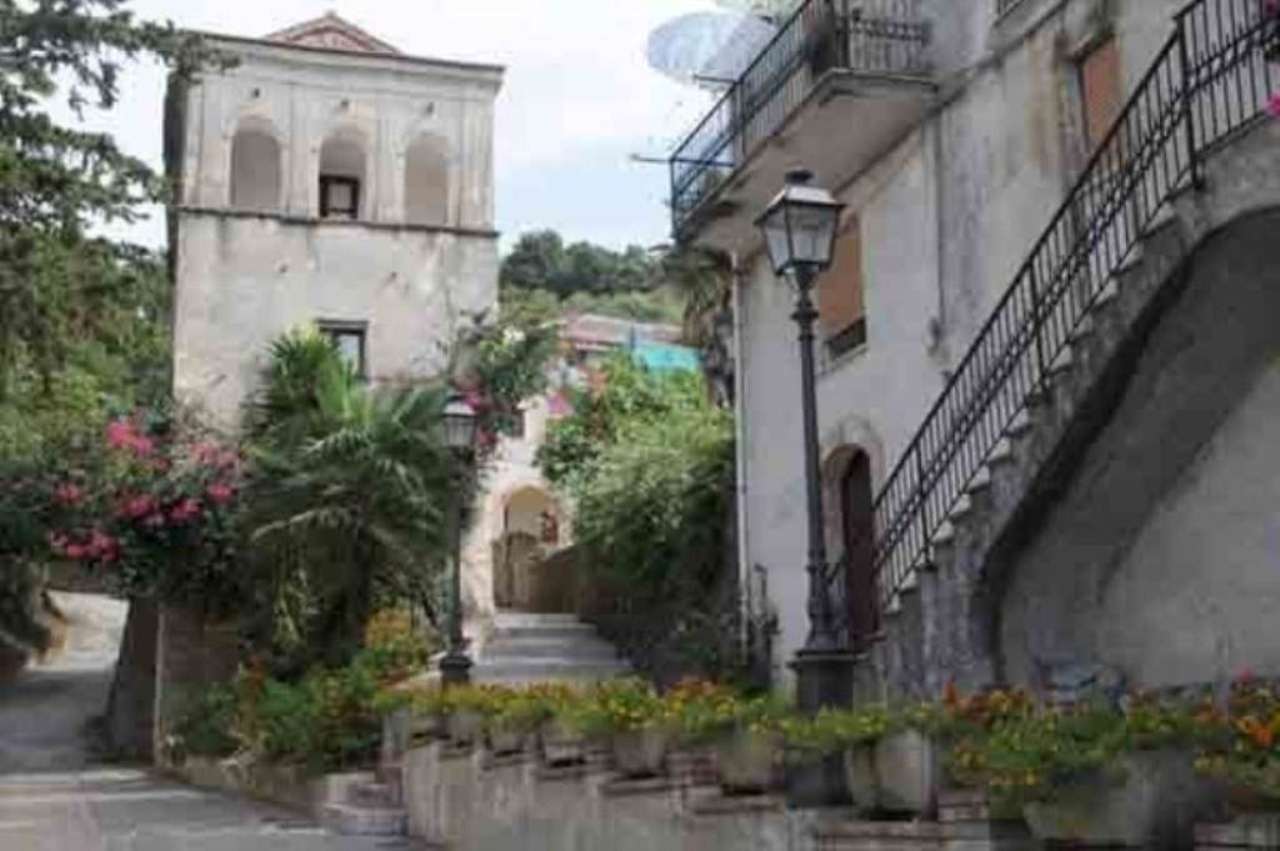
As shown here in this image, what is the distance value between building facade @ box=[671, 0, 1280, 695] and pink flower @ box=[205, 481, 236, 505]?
28.4 ft

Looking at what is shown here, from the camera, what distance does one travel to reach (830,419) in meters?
15.9

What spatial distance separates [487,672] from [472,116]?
10314 millimetres

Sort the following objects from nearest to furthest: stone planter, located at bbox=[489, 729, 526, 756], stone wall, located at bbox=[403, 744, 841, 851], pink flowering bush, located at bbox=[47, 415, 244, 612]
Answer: stone wall, located at bbox=[403, 744, 841, 851] < stone planter, located at bbox=[489, 729, 526, 756] < pink flowering bush, located at bbox=[47, 415, 244, 612]

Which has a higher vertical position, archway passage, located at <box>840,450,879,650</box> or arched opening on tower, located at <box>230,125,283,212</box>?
arched opening on tower, located at <box>230,125,283,212</box>

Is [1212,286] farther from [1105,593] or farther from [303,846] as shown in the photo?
[303,846]

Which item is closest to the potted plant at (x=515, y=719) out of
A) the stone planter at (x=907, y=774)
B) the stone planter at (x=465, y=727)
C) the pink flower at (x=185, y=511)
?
the stone planter at (x=465, y=727)

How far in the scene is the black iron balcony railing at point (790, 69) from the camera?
47.1ft

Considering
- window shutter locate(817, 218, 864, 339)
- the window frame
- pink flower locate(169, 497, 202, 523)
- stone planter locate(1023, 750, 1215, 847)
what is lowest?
stone planter locate(1023, 750, 1215, 847)

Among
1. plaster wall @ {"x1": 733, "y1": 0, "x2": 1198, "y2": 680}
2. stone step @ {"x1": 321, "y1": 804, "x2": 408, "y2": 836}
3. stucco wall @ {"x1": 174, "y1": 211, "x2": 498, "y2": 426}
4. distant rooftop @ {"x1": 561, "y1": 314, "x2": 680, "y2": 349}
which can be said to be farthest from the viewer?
distant rooftop @ {"x1": 561, "y1": 314, "x2": 680, "y2": 349}

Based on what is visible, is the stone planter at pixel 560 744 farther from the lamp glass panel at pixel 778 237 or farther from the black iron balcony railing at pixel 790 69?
the black iron balcony railing at pixel 790 69

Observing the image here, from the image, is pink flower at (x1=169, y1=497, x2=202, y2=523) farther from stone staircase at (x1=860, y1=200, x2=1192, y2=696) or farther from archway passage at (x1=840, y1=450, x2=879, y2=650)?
stone staircase at (x1=860, y1=200, x2=1192, y2=696)

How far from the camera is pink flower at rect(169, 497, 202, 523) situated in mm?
20969

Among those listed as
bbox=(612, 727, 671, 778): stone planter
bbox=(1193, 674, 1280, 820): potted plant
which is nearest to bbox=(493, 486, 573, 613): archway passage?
bbox=(612, 727, 671, 778): stone planter

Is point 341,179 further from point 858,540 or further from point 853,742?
point 853,742
